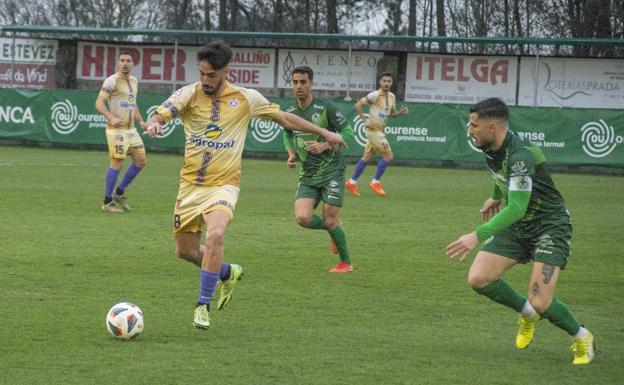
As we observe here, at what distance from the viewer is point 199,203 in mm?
7777

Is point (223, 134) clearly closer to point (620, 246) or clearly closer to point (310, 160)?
point (310, 160)

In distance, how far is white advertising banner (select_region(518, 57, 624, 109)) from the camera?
30359mm

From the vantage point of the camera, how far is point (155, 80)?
33.3 meters

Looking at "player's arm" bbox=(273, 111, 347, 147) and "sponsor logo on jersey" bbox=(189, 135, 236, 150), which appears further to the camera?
"player's arm" bbox=(273, 111, 347, 147)

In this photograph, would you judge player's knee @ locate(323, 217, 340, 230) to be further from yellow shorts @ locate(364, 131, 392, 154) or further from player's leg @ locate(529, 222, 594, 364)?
yellow shorts @ locate(364, 131, 392, 154)

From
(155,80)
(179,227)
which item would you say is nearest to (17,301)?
(179,227)

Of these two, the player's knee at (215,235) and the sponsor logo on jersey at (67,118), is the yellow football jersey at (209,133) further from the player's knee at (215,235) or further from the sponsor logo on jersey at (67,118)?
the sponsor logo on jersey at (67,118)

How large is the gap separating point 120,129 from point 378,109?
6982 mm

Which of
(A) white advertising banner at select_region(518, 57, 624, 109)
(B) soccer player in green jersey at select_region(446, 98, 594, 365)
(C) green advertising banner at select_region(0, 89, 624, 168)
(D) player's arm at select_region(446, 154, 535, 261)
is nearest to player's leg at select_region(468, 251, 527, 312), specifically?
(B) soccer player in green jersey at select_region(446, 98, 594, 365)

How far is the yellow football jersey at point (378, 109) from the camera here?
20.7 metres

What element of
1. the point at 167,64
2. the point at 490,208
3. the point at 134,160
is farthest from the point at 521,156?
the point at 167,64

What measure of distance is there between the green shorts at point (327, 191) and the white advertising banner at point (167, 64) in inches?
868

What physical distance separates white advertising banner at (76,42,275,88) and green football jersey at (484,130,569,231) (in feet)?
85.4

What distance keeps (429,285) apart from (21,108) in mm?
22452
